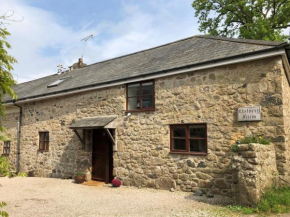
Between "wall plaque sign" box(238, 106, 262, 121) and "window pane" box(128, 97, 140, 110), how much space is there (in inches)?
151

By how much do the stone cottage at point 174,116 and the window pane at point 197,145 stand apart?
0.03m

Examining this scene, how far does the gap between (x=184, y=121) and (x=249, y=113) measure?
6.70 ft

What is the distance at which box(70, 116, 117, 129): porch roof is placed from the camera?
8.92 metres

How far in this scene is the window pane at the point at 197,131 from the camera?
755cm

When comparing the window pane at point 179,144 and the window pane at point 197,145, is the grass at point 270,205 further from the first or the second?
the window pane at point 179,144

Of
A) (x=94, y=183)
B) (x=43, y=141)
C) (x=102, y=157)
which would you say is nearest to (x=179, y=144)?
(x=102, y=157)

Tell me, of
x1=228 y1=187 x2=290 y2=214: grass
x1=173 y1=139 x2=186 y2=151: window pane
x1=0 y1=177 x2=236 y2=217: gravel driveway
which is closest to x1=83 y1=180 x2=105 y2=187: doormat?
x1=0 y1=177 x2=236 y2=217: gravel driveway

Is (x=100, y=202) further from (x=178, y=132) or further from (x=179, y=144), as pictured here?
(x=178, y=132)

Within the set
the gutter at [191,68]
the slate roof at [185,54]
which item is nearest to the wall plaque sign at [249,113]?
the gutter at [191,68]

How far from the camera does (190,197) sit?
6.82 m

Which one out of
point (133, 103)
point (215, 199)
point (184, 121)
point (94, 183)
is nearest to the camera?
point (215, 199)

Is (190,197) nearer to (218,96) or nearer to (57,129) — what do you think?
(218,96)

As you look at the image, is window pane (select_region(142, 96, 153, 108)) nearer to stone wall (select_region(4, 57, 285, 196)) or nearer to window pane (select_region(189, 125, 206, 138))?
stone wall (select_region(4, 57, 285, 196))

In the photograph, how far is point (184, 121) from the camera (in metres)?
7.79
